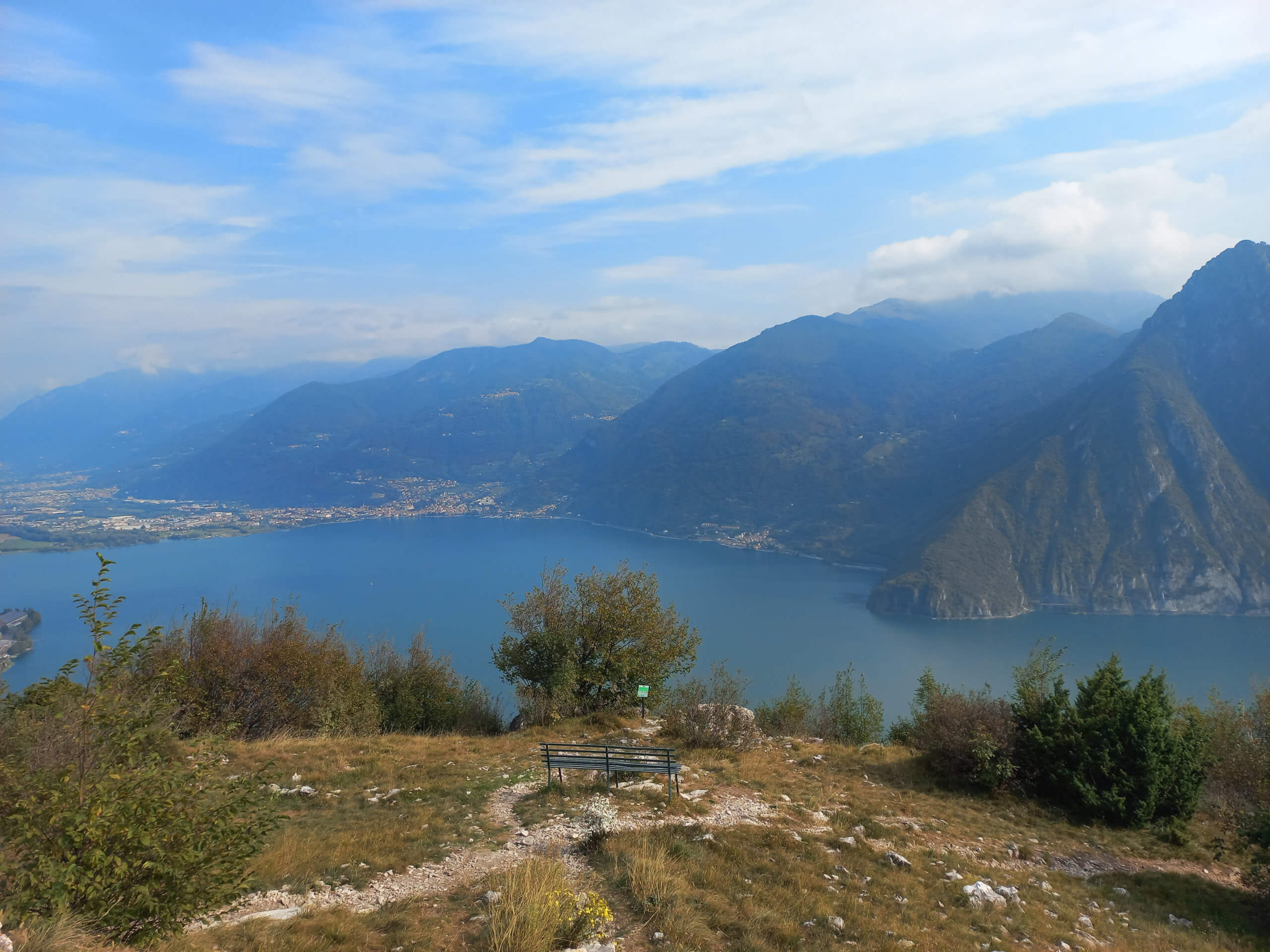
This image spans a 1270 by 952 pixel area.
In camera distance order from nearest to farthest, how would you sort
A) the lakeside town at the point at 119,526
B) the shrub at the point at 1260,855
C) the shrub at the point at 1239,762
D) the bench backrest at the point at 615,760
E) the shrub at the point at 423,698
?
the shrub at the point at 1260,855 < the bench backrest at the point at 615,760 < the shrub at the point at 1239,762 < the shrub at the point at 423,698 < the lakeside town at the point at 119,526

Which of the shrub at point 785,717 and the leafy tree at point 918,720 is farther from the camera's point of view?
the shrub at point 785,717

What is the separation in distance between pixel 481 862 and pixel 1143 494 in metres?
169

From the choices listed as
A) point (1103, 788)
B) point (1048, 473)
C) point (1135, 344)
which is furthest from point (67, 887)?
point (1135, 344)

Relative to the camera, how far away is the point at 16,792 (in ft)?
17.7

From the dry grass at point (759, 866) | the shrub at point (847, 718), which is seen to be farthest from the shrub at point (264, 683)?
the shrub at point (847, 718)

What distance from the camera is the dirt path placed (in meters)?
7.52

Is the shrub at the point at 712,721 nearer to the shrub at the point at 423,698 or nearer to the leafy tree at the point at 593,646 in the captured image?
the leafy tree at the point at 593,646

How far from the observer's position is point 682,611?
A: 343 ft

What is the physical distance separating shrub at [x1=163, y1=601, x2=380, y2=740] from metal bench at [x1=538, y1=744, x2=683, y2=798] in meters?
8.43

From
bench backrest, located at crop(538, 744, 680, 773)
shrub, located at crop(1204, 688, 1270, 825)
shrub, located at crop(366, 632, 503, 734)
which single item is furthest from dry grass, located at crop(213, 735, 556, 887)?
shrub, located at crop(1204, 688, 1270, 825)

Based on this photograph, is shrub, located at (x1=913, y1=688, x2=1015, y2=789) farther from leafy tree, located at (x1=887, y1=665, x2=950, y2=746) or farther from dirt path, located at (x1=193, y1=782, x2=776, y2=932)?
dirt path, located at (x1=193, y1=782, x2=776, y2=932)

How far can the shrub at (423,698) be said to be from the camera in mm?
21375

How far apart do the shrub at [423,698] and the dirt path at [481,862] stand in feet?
32.9

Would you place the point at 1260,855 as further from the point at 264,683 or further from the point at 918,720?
the point at 264,683
